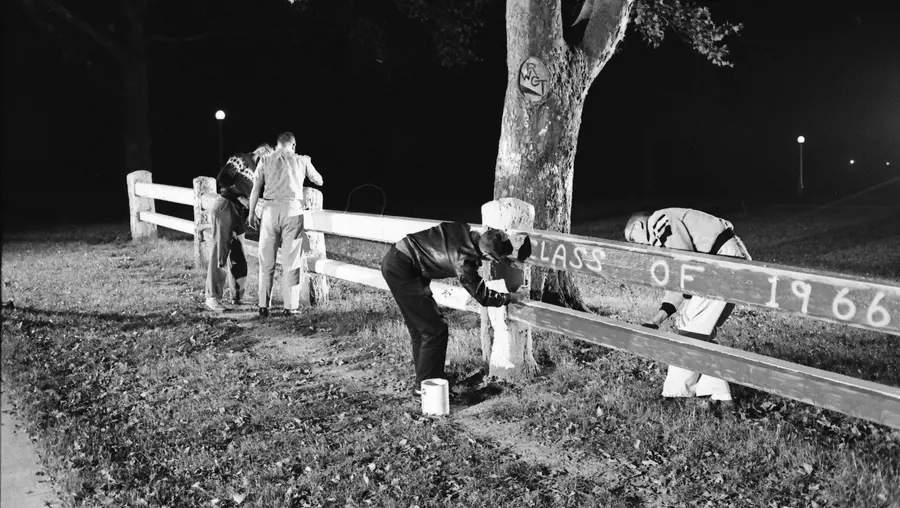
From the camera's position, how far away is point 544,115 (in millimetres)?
8055

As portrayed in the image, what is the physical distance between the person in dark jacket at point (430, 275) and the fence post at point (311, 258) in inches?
128

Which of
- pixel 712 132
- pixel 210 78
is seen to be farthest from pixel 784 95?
pixel 210 78

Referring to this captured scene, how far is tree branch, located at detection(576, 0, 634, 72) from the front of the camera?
8.41 meters

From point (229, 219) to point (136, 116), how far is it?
→ 60.8 feet

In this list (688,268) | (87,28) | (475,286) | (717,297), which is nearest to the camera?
(717,297)

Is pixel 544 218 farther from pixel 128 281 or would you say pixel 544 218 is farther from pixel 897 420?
pixel 128 281

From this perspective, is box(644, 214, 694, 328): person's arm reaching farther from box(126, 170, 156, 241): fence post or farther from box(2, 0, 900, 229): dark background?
box(2, 0, 900, 229): dark background

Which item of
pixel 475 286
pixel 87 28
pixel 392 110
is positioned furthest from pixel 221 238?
pixel 392 110

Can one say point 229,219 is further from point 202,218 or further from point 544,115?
point 544,115

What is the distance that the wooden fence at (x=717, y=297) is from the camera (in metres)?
3.99

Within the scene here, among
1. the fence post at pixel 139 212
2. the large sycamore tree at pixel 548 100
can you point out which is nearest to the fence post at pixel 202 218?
the fence post at pixel 139 212

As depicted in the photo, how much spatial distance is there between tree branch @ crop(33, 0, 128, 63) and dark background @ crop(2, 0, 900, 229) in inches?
111

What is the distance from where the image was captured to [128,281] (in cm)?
1160

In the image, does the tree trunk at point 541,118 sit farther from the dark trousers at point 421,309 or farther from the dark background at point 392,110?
the dark background at point 392,110
